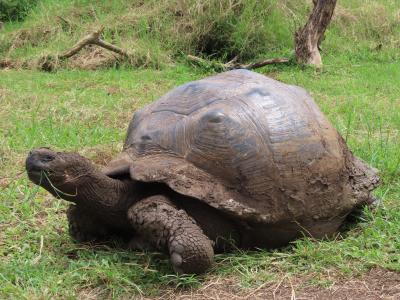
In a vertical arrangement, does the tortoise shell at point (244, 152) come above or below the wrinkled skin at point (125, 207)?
above

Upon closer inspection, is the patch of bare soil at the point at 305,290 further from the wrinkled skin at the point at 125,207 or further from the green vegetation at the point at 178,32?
the green vegetation at the point at 178,32

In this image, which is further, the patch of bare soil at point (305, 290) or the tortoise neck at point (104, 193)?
the tortoise neck at point (104, 193)

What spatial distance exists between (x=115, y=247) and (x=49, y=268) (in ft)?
1.39

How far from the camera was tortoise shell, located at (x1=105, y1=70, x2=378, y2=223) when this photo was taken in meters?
3.06

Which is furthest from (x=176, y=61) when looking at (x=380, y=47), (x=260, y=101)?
(x=260, y=101)

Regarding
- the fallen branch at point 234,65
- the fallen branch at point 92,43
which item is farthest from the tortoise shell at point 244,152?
the fallen branch at point 92,43

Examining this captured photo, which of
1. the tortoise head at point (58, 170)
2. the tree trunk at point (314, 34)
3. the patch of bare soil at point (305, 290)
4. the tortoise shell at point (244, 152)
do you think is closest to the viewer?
the patch of bare soil at point (305, 290)

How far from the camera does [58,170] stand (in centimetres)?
295

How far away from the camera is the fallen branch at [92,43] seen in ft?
32.2

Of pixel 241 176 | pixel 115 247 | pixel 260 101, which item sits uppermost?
pixel 260 101

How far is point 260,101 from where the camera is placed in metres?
3.31

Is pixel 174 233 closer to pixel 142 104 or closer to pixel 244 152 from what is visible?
pixel 244 152

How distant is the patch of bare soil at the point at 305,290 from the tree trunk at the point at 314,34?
7012mm

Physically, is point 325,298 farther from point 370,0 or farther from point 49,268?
point 370,0
